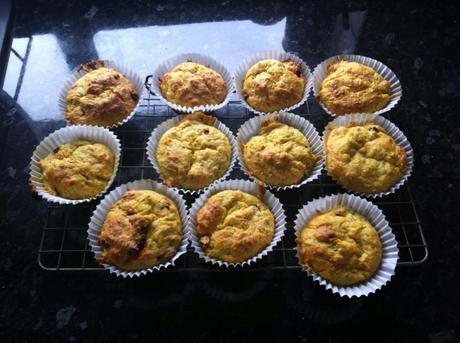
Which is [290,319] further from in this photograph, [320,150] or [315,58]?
[315,58]

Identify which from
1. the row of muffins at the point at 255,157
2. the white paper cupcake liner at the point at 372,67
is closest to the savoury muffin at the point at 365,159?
the row of muffins at the point at 255,157

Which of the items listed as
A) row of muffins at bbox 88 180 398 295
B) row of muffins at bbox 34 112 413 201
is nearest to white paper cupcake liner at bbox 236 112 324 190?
row of muffins at bbox 34 112 413 201

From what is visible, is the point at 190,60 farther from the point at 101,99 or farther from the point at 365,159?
the point at 365,159

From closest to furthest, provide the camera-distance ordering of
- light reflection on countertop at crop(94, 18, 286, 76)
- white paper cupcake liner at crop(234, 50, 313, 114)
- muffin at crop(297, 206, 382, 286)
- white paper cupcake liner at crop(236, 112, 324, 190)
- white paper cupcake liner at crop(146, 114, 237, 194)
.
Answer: muffin at crop(297, 206, 382, 286) < white paper cupcake liner at crop(146, 114, 237, 194) < white paper cupcake liner at crop(236, 112, 324, 190) < white paper cupcake liner at crop(234, 50, 313, 114) < light reflection on countertop at crop(94, 18, 286, 76)

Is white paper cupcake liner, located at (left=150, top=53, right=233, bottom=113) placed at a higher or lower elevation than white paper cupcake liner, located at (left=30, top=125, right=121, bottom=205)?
higher

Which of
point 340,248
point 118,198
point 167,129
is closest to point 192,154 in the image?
point 167,129

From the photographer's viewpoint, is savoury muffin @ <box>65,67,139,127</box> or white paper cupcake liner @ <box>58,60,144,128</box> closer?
savoury muffin @ <box>65,67,139,127</box>

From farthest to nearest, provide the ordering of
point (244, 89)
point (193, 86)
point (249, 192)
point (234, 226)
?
point (244, 89) → point (193, 86) → point (249, 192) → point (234, 226)

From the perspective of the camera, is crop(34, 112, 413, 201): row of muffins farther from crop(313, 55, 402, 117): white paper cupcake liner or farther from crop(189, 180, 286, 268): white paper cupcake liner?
crop(313, 55, 402, 117): white paper cupcake liner
